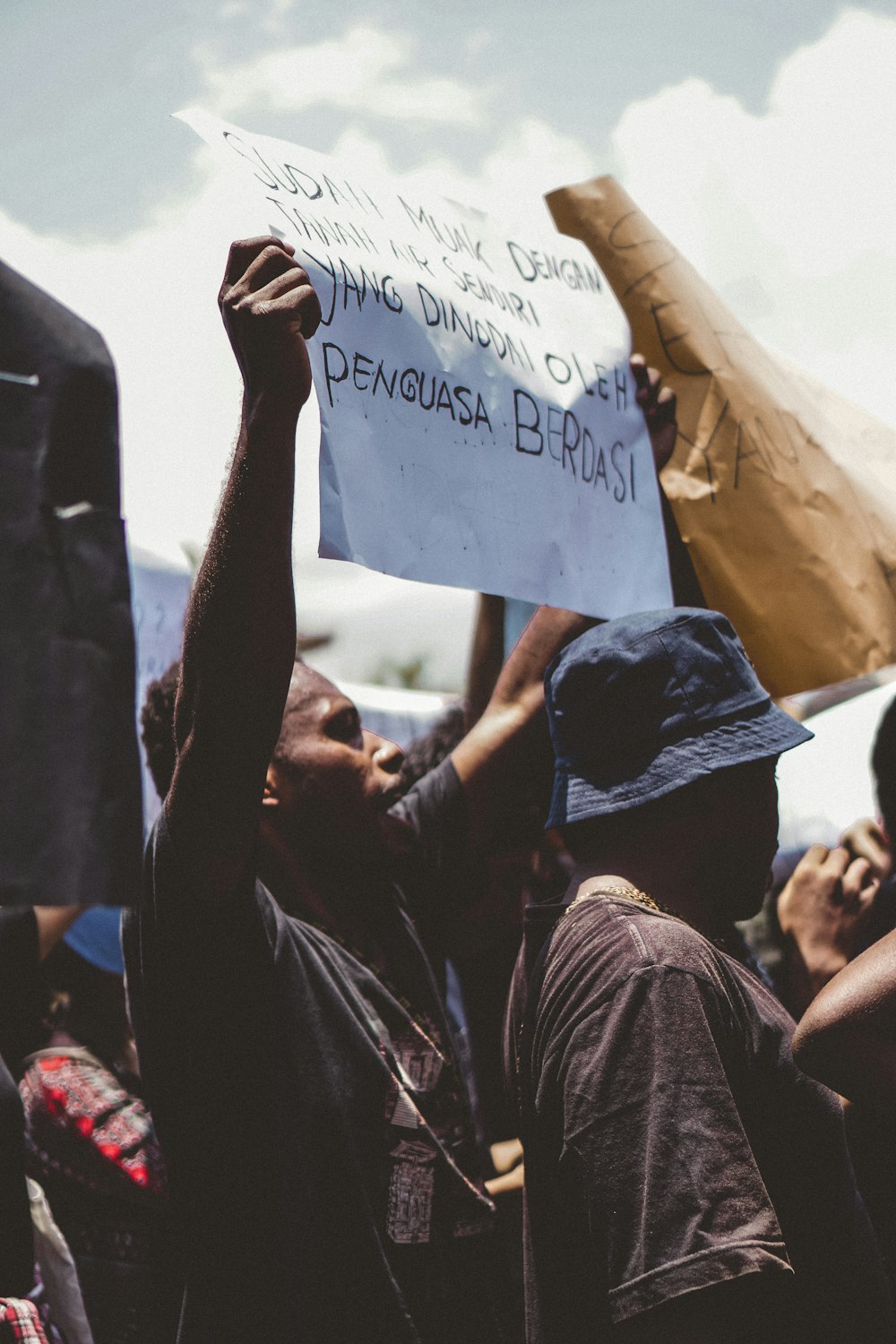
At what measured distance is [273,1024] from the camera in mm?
1688

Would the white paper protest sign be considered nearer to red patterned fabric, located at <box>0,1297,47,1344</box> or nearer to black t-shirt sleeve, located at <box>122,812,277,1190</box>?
black t-shirt sleeve, located at <box>122,812,277,1190</box>

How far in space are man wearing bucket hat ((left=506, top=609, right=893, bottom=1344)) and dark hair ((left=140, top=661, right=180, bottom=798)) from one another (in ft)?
2.65

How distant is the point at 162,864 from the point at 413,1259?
2.29 ft

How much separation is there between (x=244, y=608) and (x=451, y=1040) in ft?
3.14

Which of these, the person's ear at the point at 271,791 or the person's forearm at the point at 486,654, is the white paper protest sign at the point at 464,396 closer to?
the person's ear at the point at 271,791

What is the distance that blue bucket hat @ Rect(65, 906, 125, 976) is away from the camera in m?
3.03

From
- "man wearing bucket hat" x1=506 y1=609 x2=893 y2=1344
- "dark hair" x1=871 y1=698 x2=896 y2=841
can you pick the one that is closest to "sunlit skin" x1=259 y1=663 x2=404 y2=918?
"man wearing bucket hat" x1=506 y1=609 x2=893 y2=1344

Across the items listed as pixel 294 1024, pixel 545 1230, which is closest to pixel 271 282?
pixel 294 1024

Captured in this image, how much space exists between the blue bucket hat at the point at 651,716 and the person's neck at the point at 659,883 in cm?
8

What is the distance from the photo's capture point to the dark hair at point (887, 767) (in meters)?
3.29

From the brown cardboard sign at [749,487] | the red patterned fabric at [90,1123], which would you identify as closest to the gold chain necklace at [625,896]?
the brown cardboard sign at [749,487]

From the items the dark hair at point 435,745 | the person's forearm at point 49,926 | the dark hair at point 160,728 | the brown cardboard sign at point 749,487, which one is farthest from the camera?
the dark hair at point 435,745

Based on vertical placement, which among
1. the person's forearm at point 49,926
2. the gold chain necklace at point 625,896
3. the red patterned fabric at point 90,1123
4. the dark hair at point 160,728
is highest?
the dark hair at point 160,728

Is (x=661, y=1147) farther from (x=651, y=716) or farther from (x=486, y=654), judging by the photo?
(x=486, y=654)
